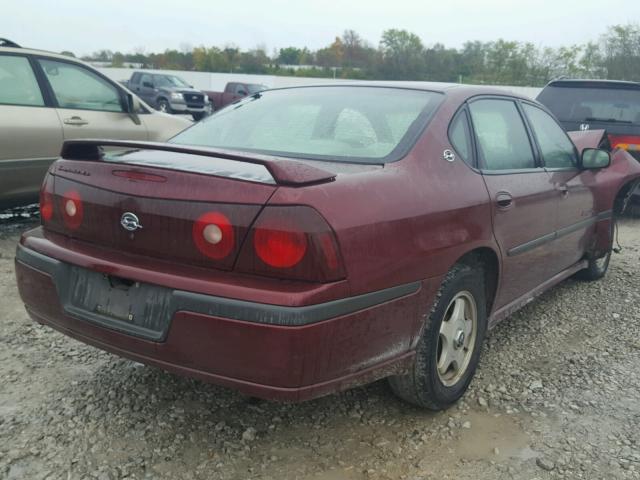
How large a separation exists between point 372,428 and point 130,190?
4.64ft

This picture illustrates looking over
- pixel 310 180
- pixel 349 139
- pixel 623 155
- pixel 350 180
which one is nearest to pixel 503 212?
pixel 349 139

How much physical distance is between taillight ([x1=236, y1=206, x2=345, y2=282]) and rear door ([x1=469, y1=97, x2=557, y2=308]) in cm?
117

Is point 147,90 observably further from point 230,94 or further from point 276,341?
point 276,341

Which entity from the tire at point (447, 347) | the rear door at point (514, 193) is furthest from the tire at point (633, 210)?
the tire at point (447, 347)

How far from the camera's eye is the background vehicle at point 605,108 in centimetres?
691

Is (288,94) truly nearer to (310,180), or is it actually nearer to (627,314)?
(310,180)

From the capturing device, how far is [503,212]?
9.46 ft

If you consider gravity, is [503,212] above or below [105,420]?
above

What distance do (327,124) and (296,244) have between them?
1043 millimetres

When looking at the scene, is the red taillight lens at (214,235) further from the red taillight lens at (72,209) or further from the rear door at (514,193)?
the rear door at (514,193)

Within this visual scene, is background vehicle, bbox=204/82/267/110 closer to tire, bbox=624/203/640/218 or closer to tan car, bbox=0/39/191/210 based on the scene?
tire, bbox=624/203/640/218

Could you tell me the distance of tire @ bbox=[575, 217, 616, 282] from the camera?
15.2ft

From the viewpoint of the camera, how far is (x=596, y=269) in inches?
186

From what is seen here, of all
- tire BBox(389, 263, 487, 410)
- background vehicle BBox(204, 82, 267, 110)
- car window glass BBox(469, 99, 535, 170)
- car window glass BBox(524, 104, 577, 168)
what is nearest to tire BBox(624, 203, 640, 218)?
car window glass BBox(524, 104, 577, 168)
